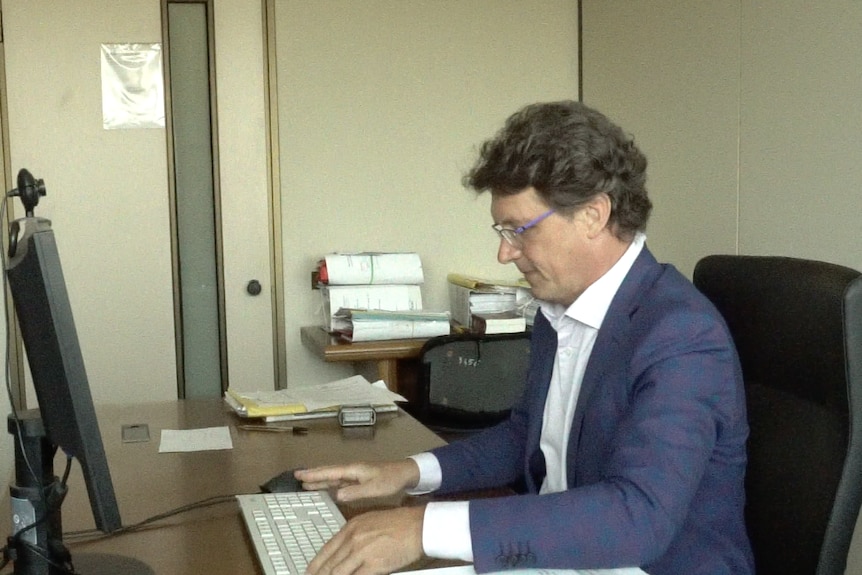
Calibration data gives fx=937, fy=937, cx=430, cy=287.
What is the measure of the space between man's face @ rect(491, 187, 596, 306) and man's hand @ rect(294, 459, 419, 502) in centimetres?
37

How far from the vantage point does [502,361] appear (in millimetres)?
2902

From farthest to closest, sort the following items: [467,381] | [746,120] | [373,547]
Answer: [467,381] < [746,120] < [373,547]

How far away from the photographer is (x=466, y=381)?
9.43ft

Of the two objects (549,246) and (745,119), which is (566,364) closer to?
(549,246)

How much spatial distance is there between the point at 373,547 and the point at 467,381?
→ 70.0 inches

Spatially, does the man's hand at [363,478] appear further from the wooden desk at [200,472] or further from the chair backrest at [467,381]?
the chair backrest at [467,381]

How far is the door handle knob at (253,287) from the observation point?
11.3ft

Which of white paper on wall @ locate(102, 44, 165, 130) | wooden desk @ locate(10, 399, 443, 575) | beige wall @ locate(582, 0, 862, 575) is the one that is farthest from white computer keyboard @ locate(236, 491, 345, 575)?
white paper on wall @ locate(102, 44, 165, 130)

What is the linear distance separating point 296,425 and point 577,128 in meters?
0.95

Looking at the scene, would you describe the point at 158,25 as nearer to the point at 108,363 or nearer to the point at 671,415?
the point at 108,363

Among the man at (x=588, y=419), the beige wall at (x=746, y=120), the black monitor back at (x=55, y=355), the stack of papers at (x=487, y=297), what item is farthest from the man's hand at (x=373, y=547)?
the stack of papers at (x=487, y=297)

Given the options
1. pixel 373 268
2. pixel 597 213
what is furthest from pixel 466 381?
pixel 597 213

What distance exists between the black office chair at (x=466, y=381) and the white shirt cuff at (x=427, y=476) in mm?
1304

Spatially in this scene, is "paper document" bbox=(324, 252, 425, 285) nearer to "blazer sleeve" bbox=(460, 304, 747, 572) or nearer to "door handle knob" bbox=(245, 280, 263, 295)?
"door handle knob" bbox=(245, 280, 263, 295)
